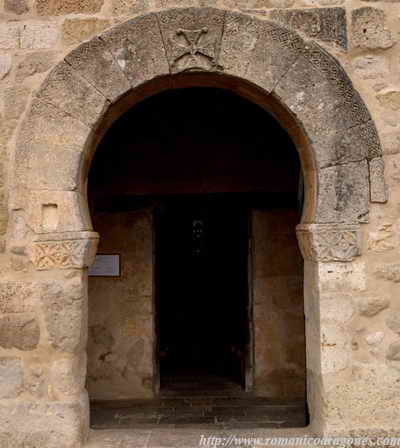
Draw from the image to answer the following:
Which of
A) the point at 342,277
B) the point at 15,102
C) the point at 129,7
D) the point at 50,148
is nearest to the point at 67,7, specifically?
the point at 129,7

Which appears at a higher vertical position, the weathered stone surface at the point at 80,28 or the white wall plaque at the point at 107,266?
the weathered stone surface at the point at 80,28

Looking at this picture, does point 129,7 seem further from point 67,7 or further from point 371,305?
point 371,305

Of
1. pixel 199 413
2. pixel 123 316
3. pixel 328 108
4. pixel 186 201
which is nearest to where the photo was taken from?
pixel 328 108

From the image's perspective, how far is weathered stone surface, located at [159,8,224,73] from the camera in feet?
10.1

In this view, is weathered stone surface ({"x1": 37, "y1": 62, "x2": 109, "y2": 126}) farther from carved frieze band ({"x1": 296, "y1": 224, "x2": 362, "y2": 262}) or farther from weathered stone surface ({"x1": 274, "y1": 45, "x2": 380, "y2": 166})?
carved frieze band ({"x1": 296, "y1": 224, "x2": 362, "y2": 262})

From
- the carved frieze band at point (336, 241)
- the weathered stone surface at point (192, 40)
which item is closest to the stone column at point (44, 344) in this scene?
the weathered stone surface at point (192, 40)

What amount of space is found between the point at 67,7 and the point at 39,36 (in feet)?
0.93

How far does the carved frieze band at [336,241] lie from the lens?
2.95 meters

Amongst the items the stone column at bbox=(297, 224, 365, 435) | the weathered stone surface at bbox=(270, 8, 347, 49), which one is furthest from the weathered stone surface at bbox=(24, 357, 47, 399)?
the weathered stone surface at bbox=(270, 8, 347, 49)

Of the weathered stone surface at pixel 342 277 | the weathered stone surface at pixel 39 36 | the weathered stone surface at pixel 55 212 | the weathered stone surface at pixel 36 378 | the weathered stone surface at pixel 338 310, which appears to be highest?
the weathered stone surface at pixel 39 36

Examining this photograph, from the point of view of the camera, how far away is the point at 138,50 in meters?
3.06

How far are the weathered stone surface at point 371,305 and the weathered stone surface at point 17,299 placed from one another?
219 cm

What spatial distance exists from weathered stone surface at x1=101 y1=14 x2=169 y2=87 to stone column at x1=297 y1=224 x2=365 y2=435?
4.96ft

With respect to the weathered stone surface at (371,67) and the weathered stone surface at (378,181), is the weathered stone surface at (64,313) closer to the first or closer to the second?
the weathered stone surface at (378,181)
